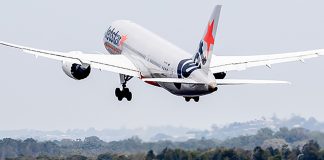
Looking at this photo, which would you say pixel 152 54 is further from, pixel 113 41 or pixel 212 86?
pixel 212 86

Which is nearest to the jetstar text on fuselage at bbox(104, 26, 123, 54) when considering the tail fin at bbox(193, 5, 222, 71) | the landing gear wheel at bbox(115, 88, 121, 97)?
the landing gear wheel at bbox(115, 88, 121, 97)

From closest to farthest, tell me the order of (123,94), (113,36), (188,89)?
(188,89)
(123,94)
(113,36)

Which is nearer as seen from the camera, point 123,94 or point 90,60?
point 90,60

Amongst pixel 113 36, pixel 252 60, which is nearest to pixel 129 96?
pixel 113 36

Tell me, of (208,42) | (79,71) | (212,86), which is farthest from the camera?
(79,71)

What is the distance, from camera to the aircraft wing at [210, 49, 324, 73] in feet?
361

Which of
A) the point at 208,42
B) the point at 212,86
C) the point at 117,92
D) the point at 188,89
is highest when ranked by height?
the point at 208,42

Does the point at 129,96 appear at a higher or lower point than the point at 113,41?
lower

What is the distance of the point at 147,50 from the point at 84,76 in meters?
6.65

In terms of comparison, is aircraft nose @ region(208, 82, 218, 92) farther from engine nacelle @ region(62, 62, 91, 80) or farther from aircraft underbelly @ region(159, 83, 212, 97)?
engine nacelle @ region(62, 62, 91, 80)

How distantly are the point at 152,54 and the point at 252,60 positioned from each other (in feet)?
33.0

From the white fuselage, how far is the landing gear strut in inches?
82.2

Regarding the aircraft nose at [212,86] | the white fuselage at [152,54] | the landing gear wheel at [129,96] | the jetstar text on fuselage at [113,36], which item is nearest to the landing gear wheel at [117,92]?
the landing gear wheel at [129,96]

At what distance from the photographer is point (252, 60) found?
372ft
